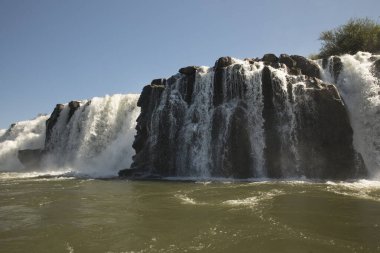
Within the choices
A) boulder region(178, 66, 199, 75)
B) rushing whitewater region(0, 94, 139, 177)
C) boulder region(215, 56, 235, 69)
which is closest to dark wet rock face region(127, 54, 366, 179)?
boulder region(215, 56, 235, 69)

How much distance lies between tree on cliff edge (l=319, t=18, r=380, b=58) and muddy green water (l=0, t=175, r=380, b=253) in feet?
70.7

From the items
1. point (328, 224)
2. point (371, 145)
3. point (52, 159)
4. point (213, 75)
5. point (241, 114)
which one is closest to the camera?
point (328, 224)

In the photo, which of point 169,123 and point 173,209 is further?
point 169,123

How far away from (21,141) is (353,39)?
35.9m

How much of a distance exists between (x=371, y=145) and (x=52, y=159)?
26.5m

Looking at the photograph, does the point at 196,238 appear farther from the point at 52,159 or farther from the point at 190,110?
the point at 52,159

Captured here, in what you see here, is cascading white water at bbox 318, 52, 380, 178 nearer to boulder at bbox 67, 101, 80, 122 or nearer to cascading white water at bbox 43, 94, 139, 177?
cascading white water at bbox 43, 94, 139, 177

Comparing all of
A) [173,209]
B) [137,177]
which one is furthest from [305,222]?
[137,177]

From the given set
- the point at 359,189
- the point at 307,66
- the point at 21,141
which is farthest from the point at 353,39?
the point at 21,141

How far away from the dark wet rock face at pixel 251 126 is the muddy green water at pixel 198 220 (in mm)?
4582

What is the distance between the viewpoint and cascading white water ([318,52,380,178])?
1977 cm

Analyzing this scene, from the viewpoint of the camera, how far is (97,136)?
32219 millimetres

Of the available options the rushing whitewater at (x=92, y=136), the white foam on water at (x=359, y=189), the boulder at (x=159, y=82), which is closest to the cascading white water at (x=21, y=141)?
the rushing whitewater at (x=92, y=136)

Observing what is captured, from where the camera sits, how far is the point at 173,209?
36.7ft
